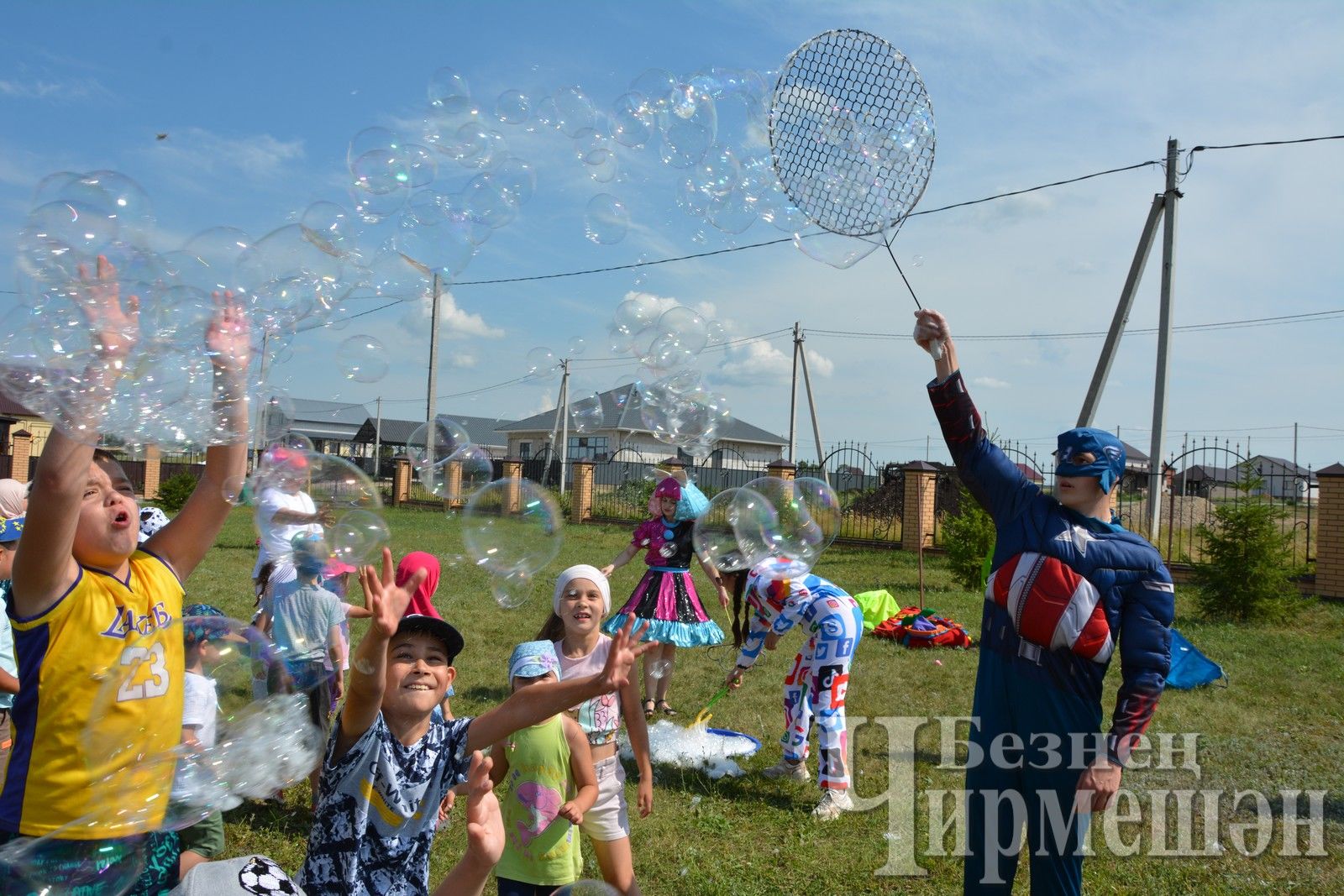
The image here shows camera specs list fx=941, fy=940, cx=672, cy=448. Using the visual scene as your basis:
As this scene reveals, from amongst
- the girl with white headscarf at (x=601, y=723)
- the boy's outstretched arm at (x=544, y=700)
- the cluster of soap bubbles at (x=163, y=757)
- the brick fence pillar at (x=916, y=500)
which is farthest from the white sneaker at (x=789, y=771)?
the brick fence pillar at (x=916, y=500)

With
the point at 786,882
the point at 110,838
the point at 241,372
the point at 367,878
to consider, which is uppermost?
the point at 241,372

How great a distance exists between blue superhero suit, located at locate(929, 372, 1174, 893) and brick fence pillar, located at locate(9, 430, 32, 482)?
96.5ft

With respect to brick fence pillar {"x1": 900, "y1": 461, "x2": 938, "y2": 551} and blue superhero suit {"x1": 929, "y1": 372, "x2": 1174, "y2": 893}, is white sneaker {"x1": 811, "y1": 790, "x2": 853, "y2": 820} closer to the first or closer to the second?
blue superhero suit {"x1": 929, "y1": 372, "x2": 1174, "y2": 893}

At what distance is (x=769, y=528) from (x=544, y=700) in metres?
2.82

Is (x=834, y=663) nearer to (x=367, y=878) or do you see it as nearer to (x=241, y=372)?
(x=367, y=878)

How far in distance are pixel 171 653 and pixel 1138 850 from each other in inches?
166

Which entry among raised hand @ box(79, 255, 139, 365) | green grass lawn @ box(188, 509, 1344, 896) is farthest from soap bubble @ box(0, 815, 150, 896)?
green grass lawn @ box(188, 509, 1344, 896)

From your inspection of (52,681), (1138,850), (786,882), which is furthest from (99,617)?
(1138,850)

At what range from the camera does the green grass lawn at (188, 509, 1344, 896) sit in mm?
4090

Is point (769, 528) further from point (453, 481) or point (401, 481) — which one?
point (401, 481)

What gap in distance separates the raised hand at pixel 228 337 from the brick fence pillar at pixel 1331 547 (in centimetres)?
1432

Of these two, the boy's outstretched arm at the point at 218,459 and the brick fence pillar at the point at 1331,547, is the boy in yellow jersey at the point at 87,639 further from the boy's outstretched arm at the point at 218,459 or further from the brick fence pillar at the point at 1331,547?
the brick fence pillar at the point at 1331,547

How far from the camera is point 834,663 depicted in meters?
4.91

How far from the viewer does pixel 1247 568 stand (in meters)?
11.1
